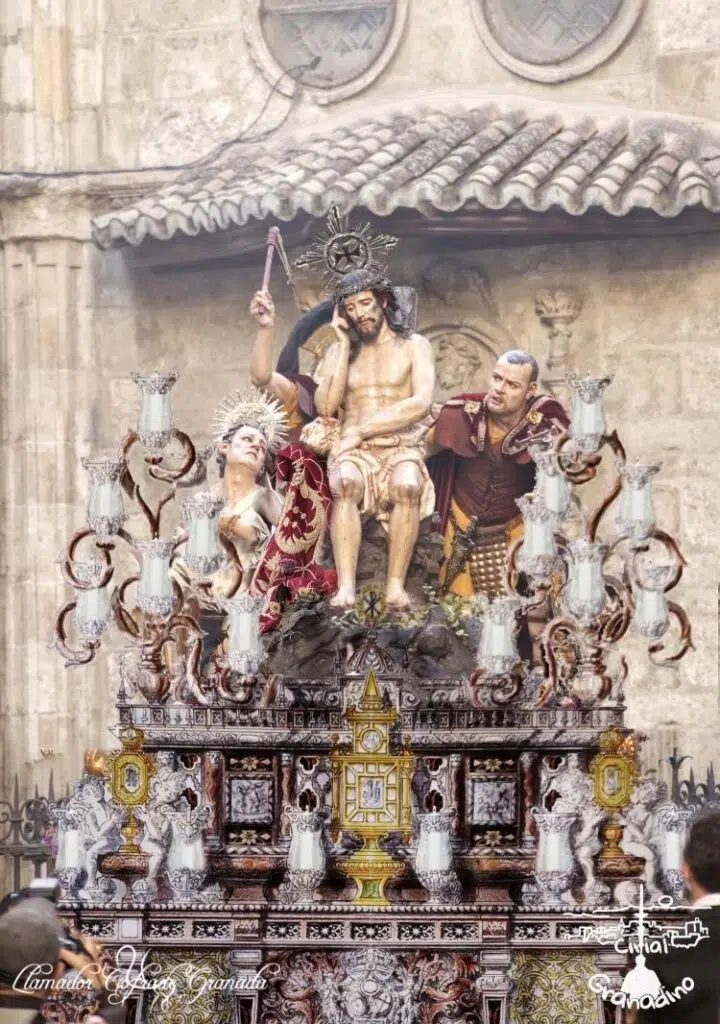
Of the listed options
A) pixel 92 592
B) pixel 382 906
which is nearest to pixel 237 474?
pixel 92 592

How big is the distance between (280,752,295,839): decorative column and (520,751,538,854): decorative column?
2.61 feet

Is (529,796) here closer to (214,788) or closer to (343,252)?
(214,788)

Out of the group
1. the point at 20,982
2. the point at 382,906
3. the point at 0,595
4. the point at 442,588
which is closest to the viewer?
the point at 20,982

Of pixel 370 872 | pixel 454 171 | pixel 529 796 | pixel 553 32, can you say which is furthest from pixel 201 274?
pixel 370 872

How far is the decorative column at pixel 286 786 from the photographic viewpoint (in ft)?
35.1

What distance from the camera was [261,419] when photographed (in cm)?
1280

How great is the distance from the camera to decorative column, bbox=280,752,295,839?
35.1 feet

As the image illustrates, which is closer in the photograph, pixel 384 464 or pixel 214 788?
pixel 214 788

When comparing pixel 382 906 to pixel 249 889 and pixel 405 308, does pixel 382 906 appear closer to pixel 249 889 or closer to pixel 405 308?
pixel 249 889

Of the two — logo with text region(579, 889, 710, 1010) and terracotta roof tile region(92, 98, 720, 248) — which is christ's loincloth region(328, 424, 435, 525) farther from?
logo with text region(579, 889, 710, 1010)

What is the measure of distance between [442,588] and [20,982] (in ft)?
11.2

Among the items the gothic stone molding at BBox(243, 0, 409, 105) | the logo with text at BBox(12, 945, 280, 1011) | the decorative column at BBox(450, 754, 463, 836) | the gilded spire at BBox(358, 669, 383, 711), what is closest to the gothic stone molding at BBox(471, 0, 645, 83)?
the gothic stone molding at BBox(243, 0, 409, 105)

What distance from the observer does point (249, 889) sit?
10516 mm

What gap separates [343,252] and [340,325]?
37cm
